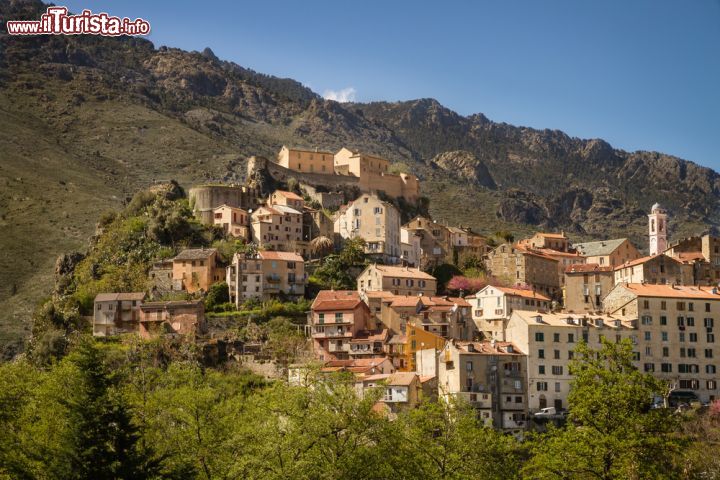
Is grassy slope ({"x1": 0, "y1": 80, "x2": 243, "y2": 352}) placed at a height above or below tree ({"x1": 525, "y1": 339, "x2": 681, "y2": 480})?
above

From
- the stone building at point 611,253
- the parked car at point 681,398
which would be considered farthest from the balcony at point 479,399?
the stone building at point 611,253

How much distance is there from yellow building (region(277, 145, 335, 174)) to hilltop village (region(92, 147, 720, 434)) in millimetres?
176

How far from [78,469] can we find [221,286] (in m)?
58.3

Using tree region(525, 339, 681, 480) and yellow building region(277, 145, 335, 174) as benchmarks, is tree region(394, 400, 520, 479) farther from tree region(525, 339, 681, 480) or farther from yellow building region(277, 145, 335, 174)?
yellow building region(277, 145, 335, 174)

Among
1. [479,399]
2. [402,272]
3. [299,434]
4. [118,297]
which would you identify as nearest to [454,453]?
[299,434]

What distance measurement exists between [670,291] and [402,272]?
27.2 m

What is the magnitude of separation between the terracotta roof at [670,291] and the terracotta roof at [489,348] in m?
13.2

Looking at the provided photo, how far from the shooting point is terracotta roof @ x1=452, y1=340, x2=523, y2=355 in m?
85.5

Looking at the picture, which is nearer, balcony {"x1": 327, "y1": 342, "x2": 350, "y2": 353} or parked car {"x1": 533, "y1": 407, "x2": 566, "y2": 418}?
parked car {"x1": 533, "y1": 407, "x2": 566, "y2": 418}

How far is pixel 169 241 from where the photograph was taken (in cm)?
11369

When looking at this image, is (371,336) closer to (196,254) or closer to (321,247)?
(321,247)

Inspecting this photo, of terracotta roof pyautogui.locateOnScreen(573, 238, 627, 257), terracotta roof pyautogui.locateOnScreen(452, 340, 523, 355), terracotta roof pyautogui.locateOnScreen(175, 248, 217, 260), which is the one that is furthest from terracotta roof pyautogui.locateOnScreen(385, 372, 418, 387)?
terracotta roof pyautogui.locateOnScreen(573, 238, 627, 257)

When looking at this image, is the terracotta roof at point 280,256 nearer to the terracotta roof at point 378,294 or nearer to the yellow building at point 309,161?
the terracotta roof at point 378,294

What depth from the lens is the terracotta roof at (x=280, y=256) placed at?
106m
